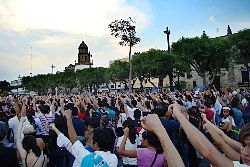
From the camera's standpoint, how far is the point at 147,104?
11.1 meters

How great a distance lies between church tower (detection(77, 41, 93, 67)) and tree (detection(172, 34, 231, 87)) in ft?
258

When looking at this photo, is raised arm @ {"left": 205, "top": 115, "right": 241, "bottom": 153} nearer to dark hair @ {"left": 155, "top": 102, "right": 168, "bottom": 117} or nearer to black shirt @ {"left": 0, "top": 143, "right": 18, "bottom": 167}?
black shirt @ {"left": 0, "top": 143, "right": 18, "bottom": 167}

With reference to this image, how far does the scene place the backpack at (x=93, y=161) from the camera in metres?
3.46

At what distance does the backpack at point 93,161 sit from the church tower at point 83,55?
119944mm

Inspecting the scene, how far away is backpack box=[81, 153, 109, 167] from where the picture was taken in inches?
136

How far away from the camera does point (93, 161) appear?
11.4 ft

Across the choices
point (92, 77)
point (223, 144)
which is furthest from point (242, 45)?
point (223, 144)

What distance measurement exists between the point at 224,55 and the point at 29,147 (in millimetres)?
43594

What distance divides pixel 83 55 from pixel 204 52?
84.4m

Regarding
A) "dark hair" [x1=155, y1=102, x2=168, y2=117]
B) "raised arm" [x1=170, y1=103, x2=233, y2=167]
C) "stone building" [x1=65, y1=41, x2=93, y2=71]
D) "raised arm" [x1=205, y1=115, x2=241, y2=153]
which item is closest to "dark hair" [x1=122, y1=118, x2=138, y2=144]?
"dark hair" [x1=155, y1=102, x2=168, y2=117]

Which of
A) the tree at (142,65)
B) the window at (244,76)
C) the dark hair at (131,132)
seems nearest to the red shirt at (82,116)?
the dark hair at (131,132)

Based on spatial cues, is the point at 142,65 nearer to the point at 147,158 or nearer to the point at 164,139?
the point at 147,158

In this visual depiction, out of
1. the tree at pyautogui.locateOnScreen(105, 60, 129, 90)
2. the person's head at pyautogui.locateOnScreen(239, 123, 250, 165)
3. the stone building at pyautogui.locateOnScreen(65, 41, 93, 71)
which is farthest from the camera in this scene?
the stone building at pyautogui.locateOnScreen(65, 41, 93, 71)

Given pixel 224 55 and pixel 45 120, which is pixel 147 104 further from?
pixel 224 55
